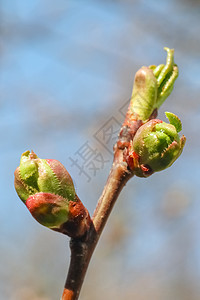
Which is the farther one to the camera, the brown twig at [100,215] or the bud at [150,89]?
the bud at [150,89]

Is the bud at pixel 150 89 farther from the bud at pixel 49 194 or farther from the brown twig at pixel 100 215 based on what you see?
the bud at pixel 49 194

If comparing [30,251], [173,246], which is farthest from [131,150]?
[30,251]

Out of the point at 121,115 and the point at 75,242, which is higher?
the point at 121,115

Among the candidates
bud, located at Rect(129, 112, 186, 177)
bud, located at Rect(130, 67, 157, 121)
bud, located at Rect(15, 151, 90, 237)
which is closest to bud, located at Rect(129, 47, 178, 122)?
bud, located at Rect(130, 67, 157, 121)

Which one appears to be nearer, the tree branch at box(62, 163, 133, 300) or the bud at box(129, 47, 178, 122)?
the tree branch at box(62, 163, 133, 300)

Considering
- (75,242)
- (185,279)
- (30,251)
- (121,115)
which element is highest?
(121,115)

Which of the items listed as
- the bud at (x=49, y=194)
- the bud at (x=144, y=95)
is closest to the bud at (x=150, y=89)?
the bud at (x=144, y=95)

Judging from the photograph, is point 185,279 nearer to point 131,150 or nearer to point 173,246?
point 173,246

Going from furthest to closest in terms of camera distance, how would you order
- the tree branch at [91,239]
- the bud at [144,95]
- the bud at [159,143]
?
the bud at [144,95] < the bud at [159,143] < the tree branch at [91,239]

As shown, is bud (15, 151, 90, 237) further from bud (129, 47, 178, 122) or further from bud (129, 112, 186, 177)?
bud (129, 47, 178, 122)
